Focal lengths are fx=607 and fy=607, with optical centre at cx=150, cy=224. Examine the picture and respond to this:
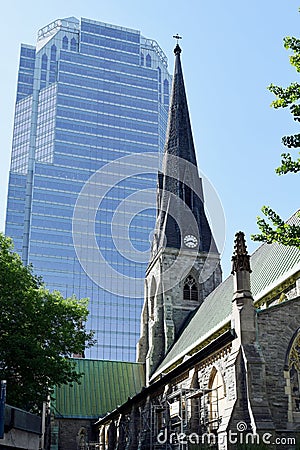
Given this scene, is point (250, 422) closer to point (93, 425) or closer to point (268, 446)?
point (268, 446)

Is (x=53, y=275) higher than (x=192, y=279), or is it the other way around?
(x=53, y=275)

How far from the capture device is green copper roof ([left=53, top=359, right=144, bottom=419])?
37.6 meters

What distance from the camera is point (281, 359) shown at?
1858 cm

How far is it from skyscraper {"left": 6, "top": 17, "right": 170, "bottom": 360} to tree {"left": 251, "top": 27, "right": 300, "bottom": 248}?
8533cm

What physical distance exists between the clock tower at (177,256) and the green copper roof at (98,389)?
1.76 meters

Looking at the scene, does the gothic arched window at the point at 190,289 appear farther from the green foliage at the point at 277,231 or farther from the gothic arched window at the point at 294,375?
the green foliage at the point at 277,231

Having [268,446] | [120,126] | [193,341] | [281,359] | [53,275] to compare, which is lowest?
[268,446]

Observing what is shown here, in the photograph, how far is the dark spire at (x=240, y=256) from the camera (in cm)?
1948

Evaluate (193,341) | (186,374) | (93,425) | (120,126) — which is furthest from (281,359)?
(120,126)

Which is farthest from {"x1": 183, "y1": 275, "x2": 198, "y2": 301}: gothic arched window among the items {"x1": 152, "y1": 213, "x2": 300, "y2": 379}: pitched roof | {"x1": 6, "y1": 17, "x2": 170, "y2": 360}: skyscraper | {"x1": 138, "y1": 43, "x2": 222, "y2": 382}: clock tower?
{"x1": 6, "y1": 17, "x2": 170, "y2": 360}: skyscraper

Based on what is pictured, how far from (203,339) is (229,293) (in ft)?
11.5

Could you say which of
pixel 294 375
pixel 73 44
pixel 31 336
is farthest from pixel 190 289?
pixel 73 44

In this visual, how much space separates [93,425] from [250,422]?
22.1 metres

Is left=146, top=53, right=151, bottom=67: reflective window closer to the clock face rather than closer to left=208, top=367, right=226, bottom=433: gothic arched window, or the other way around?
the clock face
